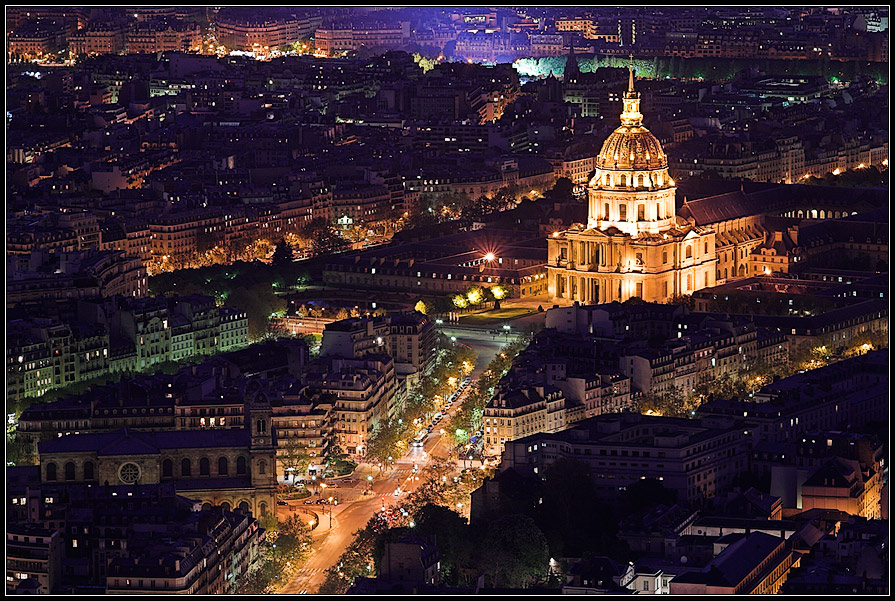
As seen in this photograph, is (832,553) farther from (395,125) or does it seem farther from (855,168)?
(395,125)

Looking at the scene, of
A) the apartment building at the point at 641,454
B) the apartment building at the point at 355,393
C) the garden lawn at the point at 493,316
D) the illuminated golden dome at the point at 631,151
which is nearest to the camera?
the apartment building at the point at 641,454

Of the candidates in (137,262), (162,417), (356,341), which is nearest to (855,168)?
(137,262)

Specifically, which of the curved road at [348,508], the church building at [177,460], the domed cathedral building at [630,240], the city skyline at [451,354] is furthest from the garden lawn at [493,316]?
the church building at [177,460]

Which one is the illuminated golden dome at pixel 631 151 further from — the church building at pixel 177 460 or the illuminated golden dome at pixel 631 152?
the church building at pixel 177 460

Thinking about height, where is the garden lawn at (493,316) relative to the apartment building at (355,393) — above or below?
below

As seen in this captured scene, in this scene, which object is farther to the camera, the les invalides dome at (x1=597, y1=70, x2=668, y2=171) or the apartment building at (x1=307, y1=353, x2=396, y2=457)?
the les invalides dome at (x1=597, y1=70, x2=668, y2=171)

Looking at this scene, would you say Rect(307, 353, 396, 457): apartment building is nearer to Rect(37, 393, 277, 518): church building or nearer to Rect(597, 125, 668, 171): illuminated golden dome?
Rect(37, 393, 277, 518): church building

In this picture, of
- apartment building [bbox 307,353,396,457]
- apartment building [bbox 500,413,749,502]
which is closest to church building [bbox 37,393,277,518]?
apartment building [bbox 307,353,396,457]

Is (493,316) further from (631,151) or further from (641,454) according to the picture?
(641,454)
